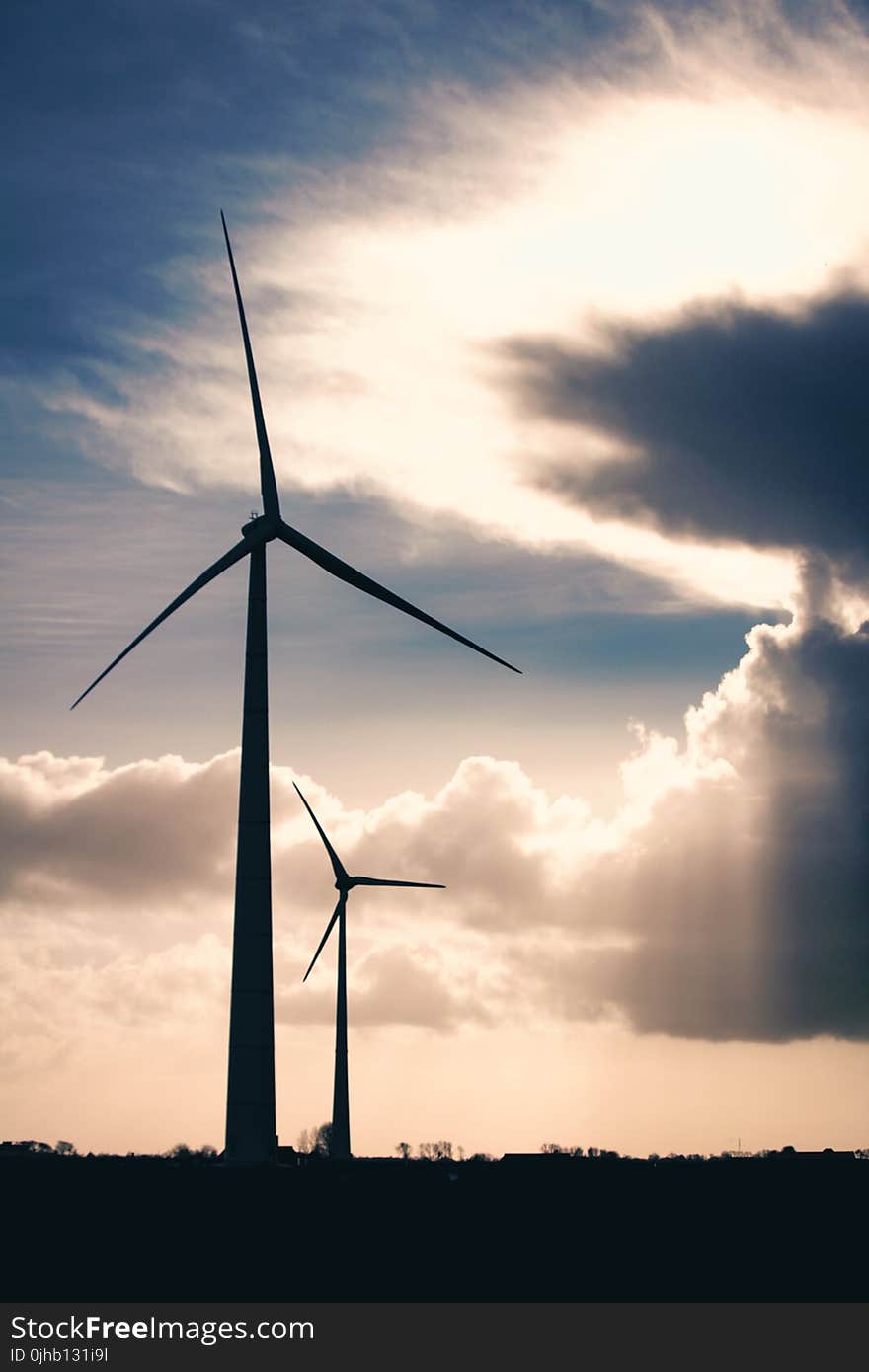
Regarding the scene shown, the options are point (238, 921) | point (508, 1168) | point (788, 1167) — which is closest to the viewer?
point (238, 921)

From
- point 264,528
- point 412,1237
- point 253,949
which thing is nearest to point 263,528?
point 264,528

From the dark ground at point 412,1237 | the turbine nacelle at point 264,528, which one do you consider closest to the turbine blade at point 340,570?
the turbine nacelle at point 264,528

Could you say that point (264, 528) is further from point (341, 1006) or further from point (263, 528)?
point (341, 1006)

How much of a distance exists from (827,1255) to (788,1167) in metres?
43.4

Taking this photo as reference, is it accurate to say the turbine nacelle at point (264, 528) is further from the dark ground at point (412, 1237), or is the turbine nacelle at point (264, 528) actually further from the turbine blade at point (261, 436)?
the dark ground at point (412, 1237)

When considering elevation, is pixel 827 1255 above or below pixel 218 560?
below

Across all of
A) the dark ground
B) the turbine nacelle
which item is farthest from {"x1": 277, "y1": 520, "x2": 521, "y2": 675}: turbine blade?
the dark ground

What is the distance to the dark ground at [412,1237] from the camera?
4419 inches

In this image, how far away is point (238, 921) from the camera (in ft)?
311

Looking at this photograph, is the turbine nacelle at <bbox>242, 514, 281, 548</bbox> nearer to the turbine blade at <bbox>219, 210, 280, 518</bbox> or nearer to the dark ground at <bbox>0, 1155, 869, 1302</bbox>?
the turbine blade at <bbox>219, 210, 280, 518</bbox>

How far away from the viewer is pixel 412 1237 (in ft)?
414
